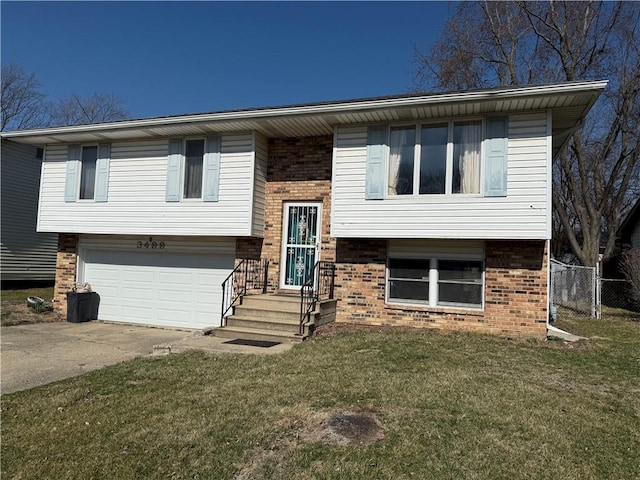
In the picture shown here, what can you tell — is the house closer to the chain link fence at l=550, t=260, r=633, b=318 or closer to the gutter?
the gutter

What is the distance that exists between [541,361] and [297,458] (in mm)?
4842

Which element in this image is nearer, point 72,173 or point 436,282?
point 436,282

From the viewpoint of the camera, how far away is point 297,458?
377cm

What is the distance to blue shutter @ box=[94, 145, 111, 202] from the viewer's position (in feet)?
39.1

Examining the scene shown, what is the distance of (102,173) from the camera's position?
11945 mm

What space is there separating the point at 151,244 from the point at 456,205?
7.90m

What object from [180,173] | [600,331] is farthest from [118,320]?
[600,331]

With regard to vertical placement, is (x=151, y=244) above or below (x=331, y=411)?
above

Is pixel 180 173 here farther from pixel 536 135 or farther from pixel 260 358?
pixel 536 135

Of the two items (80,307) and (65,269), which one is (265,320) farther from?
(65,269)

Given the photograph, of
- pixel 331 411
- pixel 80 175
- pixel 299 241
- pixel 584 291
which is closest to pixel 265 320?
pixel 299 241

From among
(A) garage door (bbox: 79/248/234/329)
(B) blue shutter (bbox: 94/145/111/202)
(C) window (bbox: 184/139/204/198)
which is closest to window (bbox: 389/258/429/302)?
(A) garage door (bbox: 79/248/234/329)

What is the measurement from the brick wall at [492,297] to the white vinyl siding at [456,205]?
61 centimetres

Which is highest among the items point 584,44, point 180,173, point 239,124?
point 584,44
